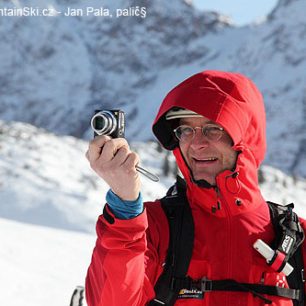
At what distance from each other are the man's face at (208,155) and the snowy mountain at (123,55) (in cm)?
9015

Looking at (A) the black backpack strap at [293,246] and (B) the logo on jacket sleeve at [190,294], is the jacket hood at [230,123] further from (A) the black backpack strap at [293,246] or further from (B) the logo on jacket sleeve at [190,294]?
(B) the logo on jacket sleeve at [190,294]

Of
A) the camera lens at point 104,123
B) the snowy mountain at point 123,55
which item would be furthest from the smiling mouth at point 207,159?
the snowy mountain at point 123,55

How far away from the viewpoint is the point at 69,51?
4833 inches

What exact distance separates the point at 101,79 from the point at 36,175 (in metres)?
105

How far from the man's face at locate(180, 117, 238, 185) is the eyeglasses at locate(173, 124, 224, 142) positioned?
13 millimetres

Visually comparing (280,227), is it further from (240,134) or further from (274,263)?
(240,134)

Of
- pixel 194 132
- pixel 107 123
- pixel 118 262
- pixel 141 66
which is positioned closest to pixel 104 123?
pixel 107 123

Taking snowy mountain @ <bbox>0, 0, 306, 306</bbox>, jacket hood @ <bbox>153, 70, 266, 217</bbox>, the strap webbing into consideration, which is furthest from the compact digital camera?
snowy mountain @ <bbox>0, 0, 306, 306</bbox>

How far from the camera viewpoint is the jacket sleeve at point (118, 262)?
198 centimetres

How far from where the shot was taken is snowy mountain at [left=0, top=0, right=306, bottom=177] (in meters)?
100

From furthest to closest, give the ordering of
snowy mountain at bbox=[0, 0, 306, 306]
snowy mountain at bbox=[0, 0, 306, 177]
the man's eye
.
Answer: snowy mountain at bbox=[0, 0, 306, 177]
snowy mountain at bbox=[0, 0, 306, 306]
the man's eye

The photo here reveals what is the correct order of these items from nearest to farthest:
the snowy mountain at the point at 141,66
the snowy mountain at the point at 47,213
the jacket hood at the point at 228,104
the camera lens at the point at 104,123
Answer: the camera lens at the point at 104,123 < the jacket hood at the point at 228,104 < the snowy mountain at the point at 47,213 < the snowy mountain at the point at 141,66

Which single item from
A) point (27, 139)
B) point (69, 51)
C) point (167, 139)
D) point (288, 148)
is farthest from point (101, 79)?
point (167, 139)

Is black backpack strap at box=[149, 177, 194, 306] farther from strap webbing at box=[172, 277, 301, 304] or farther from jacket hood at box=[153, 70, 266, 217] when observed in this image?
jacket hood at box=[153, 70, 266, 217]
